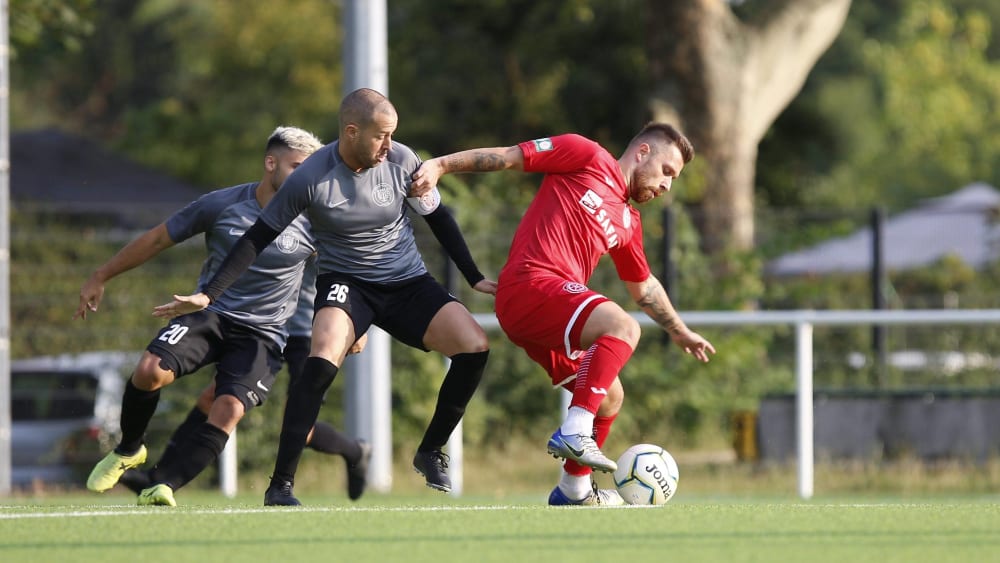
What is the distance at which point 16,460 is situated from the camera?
12.5m

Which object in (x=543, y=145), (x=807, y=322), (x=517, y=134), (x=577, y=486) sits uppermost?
(x=517, y=134)

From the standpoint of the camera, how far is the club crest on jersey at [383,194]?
22.8ft

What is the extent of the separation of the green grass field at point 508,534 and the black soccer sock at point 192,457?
0.85 metres

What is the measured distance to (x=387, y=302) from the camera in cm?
715

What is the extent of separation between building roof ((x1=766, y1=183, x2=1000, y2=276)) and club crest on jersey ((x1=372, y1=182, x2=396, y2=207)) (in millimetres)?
7350

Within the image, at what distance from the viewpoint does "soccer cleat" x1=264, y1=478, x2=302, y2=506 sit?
22.9 feet

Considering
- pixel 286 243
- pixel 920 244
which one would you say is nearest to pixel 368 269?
pixel 286 243

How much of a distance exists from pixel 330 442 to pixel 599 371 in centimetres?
254

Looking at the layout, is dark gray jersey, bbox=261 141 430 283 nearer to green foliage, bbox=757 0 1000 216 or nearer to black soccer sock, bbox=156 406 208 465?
black soccer sock, bbox=156 406 208 465

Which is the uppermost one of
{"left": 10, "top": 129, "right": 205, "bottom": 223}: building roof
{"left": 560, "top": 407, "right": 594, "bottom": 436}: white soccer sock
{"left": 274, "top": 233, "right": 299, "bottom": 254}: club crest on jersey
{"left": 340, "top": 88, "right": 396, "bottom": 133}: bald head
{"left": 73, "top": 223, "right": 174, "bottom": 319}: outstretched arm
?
{"left": 10, "top": 129, "right": 205, "bottom": 223}: building roof

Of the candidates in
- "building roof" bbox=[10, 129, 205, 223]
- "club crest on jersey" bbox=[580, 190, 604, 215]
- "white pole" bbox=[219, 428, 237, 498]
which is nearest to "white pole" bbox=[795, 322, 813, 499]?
"white pole" bbox=[219, 428, 237, 498]

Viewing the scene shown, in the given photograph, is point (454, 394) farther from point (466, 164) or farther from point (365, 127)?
point (365, 127)

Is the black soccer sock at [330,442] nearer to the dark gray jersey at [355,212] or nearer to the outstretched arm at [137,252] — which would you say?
the outstretched arm at [137,252]

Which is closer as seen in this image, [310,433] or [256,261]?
[256,261]
